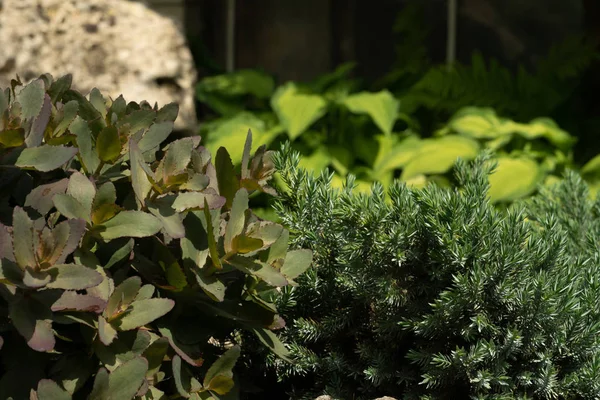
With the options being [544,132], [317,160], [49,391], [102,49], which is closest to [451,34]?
[544,132]

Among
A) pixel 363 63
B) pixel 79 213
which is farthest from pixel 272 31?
pixel 79 213

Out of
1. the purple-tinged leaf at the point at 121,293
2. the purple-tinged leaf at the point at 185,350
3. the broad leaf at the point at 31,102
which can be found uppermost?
the broad leaf at the point at 31,102

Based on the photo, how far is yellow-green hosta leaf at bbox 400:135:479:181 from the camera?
4.33 metres

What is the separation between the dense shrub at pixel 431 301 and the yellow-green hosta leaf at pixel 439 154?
2306 mm

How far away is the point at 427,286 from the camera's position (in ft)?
6.07

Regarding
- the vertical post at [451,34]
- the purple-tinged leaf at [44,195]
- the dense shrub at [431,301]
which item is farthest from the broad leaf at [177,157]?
the vertical post at [451,34]

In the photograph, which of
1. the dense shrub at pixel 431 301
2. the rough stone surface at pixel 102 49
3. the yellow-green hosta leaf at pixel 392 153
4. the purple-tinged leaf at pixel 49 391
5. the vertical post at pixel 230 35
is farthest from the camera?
the vertical post at pixel 230 35

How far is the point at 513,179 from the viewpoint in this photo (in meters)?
4.21

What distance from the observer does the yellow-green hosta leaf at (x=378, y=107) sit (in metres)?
4.59

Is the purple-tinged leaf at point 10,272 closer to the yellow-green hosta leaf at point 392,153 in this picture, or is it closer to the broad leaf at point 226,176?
the broad leaf at point 226,176

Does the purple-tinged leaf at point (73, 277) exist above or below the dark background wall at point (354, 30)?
above

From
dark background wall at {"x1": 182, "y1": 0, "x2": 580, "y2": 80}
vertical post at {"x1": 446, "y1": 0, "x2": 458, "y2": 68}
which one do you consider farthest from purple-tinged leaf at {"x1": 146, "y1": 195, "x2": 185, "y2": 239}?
vertical post at {"x1": 446, "y1": 0, "x2": 458, "y2": 68}

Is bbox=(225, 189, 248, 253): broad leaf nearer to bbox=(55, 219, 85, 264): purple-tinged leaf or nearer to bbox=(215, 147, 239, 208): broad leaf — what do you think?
bbox=(215, 147, 239, 208): broad leaf

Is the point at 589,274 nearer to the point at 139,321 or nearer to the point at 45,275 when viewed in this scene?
the point at 139,321
